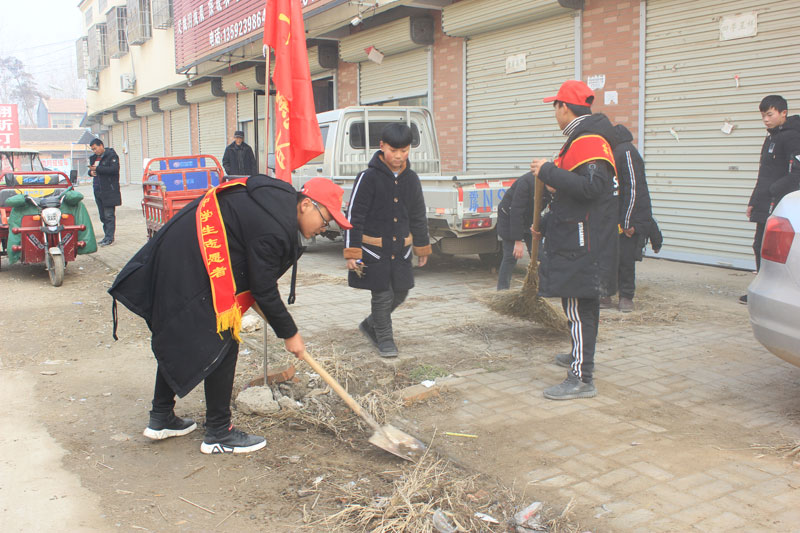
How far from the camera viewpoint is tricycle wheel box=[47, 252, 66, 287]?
8.90m

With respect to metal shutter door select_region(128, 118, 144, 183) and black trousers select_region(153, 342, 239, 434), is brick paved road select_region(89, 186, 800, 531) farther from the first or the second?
metal shutter door select_region(128, 118, 144, 183)

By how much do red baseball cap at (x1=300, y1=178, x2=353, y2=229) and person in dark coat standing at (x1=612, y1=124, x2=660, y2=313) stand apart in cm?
343

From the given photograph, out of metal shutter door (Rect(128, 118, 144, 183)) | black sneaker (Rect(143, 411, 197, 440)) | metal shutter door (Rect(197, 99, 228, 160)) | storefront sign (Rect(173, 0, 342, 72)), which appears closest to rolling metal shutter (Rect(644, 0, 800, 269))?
storefront sign (Rect(173, 0, 342, 72))

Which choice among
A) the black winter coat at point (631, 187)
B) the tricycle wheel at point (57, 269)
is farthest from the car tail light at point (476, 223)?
the tricycle wheel at point (57, 269)

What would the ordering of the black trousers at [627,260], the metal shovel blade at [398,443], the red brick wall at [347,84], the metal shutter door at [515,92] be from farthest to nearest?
the red brick wall at [347,84]
the metal shutter door at [515,92]
the black trousers at [627,260]
the metal shovel blade at [398,443]

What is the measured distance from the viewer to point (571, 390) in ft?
14.7

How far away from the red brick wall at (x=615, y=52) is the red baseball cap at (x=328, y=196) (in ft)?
25.1

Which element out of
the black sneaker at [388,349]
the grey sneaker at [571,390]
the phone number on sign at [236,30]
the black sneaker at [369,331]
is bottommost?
the grey sneaker at [571,390]

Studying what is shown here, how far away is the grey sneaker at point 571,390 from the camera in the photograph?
4.46 meters

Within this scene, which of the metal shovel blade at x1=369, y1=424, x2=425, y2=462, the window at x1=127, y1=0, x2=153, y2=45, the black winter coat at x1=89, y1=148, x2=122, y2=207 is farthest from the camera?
the window at x1=127, y1=0, x2=153, y2=45

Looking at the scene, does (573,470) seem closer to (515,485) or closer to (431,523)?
(515,485)

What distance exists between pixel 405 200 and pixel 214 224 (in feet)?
7.39

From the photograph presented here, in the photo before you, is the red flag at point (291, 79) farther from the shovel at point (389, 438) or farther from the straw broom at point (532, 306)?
the straw broom at point (532, 306)

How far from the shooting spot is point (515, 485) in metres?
3.35
